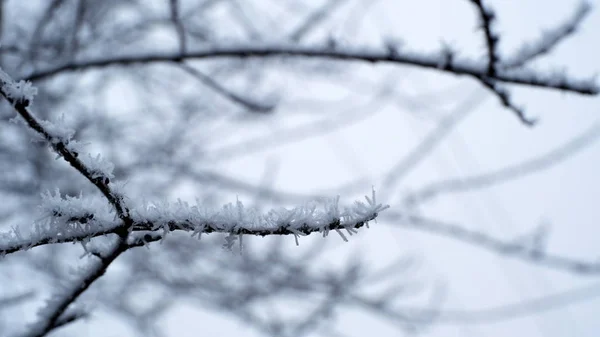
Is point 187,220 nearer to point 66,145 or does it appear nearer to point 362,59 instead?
point 66,145

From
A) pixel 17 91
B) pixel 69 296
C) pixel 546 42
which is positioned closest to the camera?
pixel 17 91

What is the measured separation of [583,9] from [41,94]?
64.4 inches

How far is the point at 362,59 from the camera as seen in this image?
3.53 feet

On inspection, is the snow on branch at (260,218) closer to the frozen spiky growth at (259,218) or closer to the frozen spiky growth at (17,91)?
the frozen spiky growth at (259,218)

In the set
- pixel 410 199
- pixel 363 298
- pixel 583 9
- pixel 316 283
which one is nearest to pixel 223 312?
pixel 316 283

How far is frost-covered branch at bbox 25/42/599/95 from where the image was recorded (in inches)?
37.4

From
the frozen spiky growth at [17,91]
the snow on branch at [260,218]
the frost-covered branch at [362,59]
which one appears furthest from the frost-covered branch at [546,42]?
the frozen spiky growth at [17,91]

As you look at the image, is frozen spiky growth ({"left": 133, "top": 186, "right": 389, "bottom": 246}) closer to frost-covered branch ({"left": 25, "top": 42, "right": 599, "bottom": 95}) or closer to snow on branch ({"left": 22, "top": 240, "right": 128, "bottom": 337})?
snow on branch ({"left": 22, "top": 240, "right": 128, "bottom": 337})

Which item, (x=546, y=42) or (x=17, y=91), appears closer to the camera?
(x=17, y=91)

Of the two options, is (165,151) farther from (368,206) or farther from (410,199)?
(368,206)

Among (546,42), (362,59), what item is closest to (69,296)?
(362,59)

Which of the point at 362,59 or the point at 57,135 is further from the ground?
the point at 362,59

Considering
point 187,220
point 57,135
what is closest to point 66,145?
point 57,135

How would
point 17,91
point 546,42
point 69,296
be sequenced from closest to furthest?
point 17,91 < point 69,296 < point 546,42
